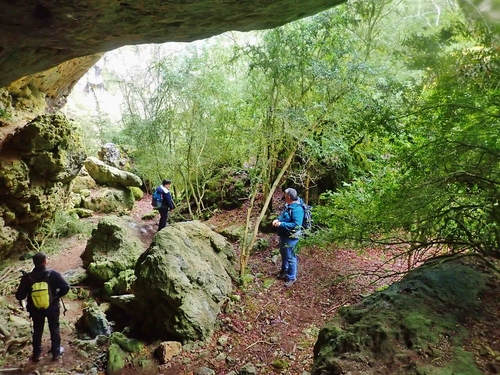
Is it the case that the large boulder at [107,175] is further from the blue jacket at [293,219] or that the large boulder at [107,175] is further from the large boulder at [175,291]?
the blue jacket at [293,219]

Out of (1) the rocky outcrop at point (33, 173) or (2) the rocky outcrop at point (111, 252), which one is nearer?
(1) the rocky outcrop at point (33, 173)

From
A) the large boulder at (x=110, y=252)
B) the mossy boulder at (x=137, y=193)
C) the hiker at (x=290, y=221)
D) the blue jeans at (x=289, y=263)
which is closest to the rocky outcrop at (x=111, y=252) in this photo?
the large boulder at (x=110, y=252)

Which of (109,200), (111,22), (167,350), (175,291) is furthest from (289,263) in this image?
(109,200)

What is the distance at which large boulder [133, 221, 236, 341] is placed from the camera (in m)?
5.89

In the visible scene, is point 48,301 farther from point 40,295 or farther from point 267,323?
point 267,323

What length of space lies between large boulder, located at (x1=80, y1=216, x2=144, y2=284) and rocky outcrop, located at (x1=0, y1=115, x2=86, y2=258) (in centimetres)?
171

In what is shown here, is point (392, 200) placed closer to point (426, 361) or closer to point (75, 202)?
point (426, 361)

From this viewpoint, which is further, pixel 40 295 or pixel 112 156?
pixel 112 156

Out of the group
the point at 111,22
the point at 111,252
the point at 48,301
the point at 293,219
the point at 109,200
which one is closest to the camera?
the point at 111,22

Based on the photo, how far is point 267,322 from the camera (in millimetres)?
6684

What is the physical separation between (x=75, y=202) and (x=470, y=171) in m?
15.7

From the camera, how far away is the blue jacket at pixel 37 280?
222 inches

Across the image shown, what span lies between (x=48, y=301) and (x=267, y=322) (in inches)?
162

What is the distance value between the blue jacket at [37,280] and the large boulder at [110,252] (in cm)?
284
